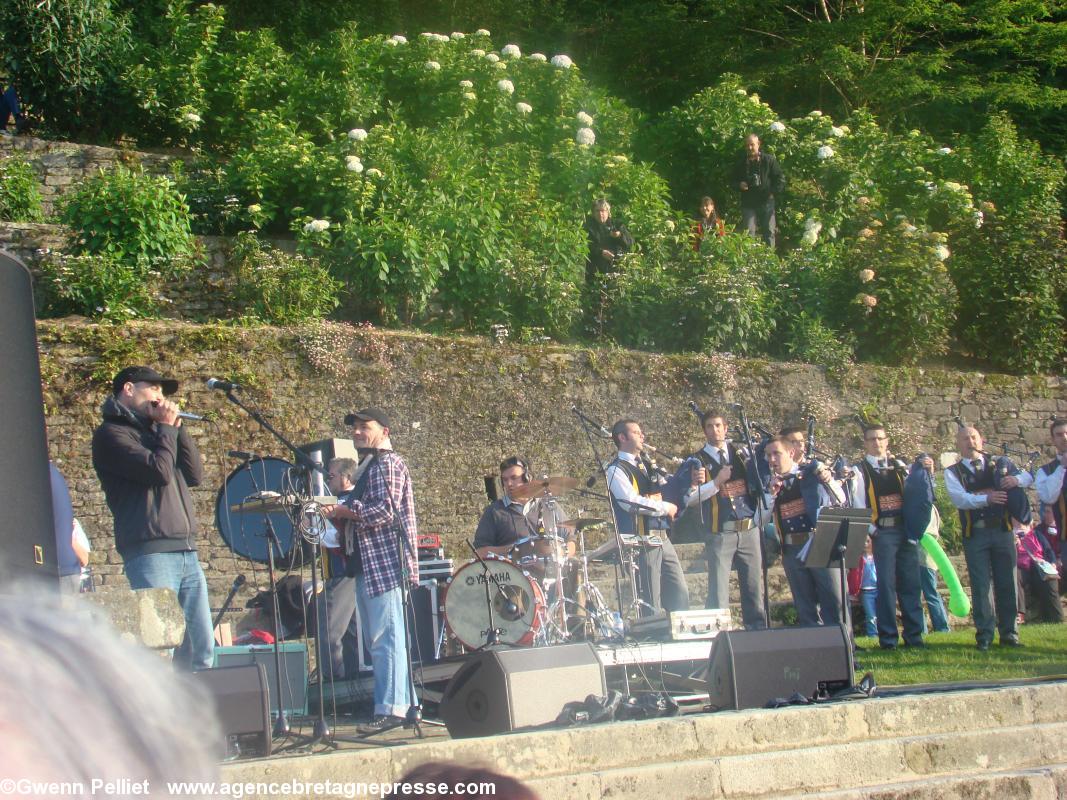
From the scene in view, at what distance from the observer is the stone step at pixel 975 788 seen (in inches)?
210

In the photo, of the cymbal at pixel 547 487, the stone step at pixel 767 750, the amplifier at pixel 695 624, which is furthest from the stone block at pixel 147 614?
the cymbal at pixel 547 487

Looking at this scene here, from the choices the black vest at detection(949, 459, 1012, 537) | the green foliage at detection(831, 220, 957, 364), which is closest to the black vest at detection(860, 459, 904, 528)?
the black vest at detection(949, 459, 1012, 537)

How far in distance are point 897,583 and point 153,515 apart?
6546mm

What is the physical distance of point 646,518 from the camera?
9680 mm

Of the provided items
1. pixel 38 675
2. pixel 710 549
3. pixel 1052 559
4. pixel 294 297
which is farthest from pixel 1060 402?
pixel 38 675

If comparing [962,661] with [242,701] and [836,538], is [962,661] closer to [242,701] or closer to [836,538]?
[836,538]

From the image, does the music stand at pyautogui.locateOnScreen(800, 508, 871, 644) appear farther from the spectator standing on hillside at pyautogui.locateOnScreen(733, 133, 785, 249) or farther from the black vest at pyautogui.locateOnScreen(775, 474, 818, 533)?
the spectator standing on hillside at pyautogui.locateOnScreen(733, 133, 785, 249)

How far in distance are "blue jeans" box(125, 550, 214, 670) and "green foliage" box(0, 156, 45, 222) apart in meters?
8.76

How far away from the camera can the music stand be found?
8578 mm

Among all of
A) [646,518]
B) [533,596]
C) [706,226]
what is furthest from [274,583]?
[706,226]

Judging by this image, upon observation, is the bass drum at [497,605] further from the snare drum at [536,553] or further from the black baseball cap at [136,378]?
the black baseball cap at [136,378]

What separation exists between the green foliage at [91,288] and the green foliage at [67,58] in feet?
15.3

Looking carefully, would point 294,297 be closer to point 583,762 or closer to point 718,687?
point 718,687

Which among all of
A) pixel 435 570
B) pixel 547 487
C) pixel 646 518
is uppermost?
pixel 547 487
